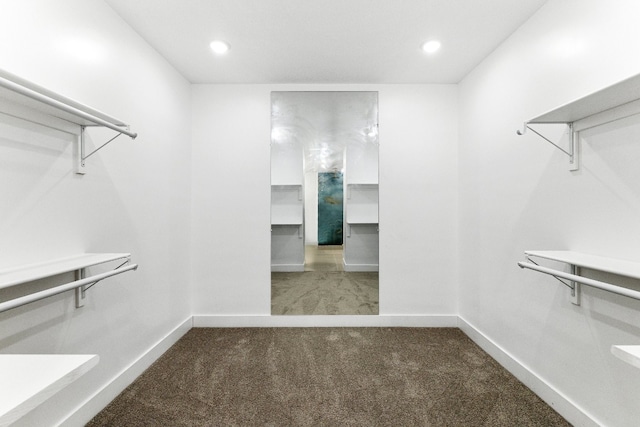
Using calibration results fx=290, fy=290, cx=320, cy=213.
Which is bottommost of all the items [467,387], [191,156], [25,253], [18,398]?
[467,387]

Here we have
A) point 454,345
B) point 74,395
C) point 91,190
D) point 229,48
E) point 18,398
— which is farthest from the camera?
point 454,345

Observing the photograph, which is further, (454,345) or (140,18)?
(454,345)

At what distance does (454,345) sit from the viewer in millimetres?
2492

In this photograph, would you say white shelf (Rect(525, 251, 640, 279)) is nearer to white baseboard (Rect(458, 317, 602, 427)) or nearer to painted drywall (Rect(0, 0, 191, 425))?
white baseboard (Rect(458, 317, 602, 427))

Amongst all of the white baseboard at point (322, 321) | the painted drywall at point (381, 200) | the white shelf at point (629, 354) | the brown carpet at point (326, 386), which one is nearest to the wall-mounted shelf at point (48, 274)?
the brown carpet at point (326, 386)

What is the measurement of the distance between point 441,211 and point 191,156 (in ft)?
8.37

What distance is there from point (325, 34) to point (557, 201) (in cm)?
186

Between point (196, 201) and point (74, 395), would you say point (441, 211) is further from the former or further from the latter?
point (74, 395)

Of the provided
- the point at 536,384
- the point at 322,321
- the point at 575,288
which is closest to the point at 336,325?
the point at 322,321

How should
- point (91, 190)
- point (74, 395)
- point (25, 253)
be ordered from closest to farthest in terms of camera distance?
point (25, 253) → point (74, 395) → point (91, 190)

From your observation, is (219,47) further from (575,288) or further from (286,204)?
(575,288)

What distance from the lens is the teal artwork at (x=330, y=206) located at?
2.85 m

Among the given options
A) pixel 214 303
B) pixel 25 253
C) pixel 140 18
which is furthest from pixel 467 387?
pixel 140 18

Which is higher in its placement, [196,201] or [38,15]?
[38,15]
